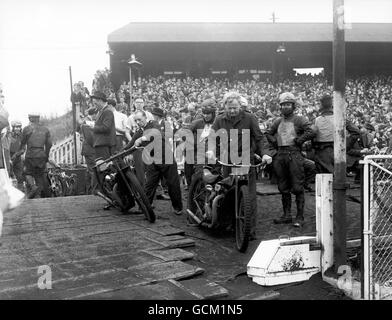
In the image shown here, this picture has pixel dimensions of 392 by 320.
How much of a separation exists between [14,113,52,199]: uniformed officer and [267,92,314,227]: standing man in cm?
549

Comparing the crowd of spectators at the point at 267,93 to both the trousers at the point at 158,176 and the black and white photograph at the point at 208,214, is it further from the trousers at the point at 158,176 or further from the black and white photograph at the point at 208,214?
the trousers at the point at 158,176

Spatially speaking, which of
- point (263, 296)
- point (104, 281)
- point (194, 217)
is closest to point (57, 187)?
point (194, 217)

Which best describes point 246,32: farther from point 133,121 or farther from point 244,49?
point 133,121

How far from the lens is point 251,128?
20.3 feet

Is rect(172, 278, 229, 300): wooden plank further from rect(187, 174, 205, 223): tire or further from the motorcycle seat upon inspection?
rect(187, 174, 205, 223): tire

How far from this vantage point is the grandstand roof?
23.6 m

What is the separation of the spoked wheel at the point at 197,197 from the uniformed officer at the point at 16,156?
5.95 meters

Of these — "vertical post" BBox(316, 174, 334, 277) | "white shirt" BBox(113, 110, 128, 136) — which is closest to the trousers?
"white shirt" BBox(113, 110, 128, 136)

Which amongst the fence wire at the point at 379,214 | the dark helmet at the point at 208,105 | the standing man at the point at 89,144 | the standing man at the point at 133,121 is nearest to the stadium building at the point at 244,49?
the standing man at the point at 133,121

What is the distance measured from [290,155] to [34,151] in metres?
5.81

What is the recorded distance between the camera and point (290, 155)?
22.2ft

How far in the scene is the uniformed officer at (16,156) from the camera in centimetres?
1158
